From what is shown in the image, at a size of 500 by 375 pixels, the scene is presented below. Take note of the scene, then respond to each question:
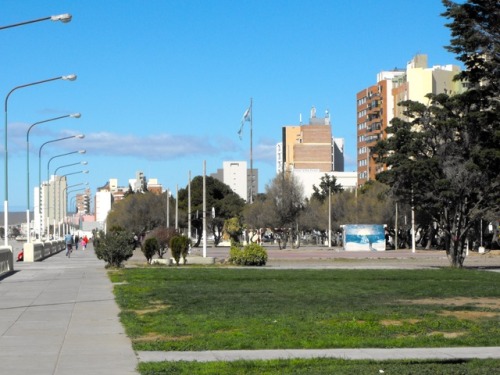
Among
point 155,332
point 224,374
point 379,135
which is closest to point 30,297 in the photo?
point 155,332

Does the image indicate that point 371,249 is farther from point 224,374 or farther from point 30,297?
point 224,374

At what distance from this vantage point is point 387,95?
497ft

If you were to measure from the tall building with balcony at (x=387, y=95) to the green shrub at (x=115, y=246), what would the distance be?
268 feet

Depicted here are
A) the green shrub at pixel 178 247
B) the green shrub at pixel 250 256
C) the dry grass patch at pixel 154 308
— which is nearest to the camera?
the dry grass patch at pixel 154 308

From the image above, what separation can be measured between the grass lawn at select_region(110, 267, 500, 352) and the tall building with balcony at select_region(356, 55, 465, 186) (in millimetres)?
93976

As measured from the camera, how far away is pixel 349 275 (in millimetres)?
35844

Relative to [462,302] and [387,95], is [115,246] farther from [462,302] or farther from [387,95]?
[387,95]

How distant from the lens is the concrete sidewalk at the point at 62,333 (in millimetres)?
12516

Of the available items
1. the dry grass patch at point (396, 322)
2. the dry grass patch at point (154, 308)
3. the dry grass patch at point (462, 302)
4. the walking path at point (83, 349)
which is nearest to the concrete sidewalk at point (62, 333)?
the walking path at point (83, 349)

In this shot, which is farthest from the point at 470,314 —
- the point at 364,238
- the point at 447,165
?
the point at 364,238

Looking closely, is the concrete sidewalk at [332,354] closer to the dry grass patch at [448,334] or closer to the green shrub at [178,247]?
the dry grass patch at [448,334]

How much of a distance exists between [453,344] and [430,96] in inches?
1183

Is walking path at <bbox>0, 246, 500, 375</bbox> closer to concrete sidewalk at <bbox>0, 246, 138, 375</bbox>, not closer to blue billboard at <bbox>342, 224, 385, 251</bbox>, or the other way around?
concrete sidewalk at <bbox>0, 246, 138, 375</bbox>

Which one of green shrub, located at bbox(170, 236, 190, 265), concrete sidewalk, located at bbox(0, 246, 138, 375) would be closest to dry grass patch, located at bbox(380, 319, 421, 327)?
concrete sidewalk, located at bbox(0, 246, 138, 375)
